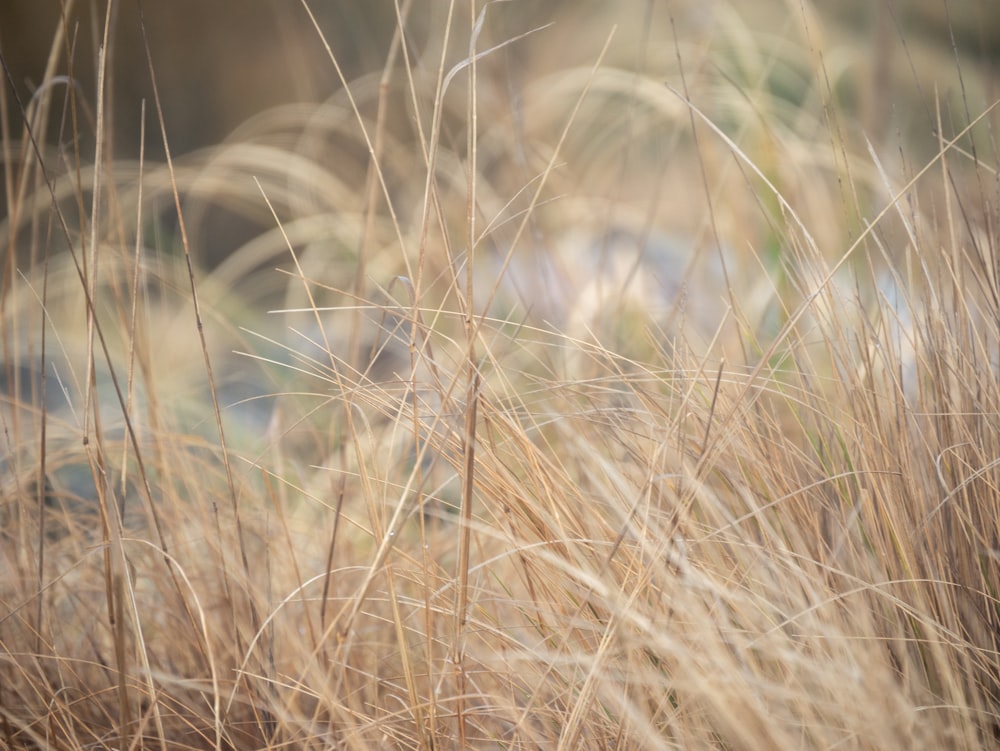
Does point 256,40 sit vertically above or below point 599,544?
above

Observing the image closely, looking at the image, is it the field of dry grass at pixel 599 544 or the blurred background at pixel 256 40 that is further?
the blurred background at pixel 256 40

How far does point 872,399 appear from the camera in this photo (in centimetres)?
47

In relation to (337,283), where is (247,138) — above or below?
above

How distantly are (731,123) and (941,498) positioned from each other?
1.26 meters

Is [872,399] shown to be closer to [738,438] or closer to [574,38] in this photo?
[738,438]

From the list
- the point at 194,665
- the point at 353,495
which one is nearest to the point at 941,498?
the point at 194,665

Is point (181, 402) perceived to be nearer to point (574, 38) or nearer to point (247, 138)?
point (247, 138)

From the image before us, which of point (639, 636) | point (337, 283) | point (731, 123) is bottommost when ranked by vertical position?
point (337, 283)

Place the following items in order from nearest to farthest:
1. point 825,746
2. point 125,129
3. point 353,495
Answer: point 825,746
point 353,495
point 125,129

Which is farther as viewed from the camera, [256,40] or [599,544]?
[256,40]

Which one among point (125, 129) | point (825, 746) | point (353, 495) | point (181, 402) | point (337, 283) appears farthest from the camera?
point (125, 129)

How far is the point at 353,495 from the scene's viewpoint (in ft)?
2.86

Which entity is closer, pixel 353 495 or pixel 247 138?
pixel 353 495

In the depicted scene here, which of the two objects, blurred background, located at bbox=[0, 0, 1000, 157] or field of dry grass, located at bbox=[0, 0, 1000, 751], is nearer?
field of dry grass, located at bbox=[0, 0, 1000, 751]
